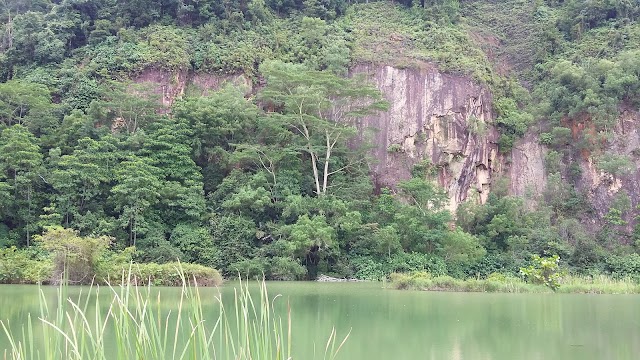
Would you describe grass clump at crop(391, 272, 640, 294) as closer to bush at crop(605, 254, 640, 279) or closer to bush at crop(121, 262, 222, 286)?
bush at crop(605, 254, 640, 279)

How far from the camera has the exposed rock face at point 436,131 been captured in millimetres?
25906

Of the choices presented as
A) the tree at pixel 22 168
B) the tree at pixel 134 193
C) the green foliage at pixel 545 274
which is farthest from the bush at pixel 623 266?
the tree at pixel 22 168

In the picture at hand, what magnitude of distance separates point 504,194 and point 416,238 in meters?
5.94

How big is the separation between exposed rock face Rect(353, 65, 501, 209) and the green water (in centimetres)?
1134

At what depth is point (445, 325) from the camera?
30.6 ft

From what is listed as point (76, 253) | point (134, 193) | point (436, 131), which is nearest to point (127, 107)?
point (134, 193)

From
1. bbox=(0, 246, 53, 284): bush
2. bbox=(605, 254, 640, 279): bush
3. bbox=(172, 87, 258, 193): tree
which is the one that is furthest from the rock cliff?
bbox=(0, 246, 53, 284): bush

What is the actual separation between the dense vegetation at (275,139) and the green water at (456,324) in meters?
6.41

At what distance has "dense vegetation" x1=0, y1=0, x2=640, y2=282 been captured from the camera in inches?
825

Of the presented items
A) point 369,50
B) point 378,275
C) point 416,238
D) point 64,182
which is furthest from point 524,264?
point 64,182

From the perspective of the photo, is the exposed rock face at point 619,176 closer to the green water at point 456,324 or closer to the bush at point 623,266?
the bush at point 623,266

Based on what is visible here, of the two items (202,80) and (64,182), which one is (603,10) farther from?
(64,182)

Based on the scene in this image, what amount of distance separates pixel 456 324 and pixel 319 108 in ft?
48.4

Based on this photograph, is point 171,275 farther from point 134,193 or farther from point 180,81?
point 180,81
